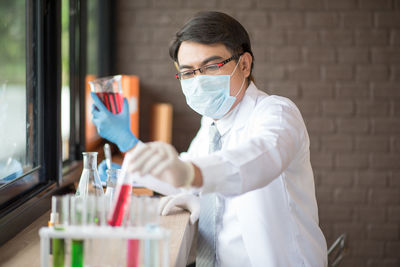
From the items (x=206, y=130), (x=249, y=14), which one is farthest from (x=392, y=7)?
(x=206, y=130)

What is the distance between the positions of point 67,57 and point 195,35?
3.51ft

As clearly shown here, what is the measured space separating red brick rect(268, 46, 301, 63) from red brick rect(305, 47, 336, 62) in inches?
2.6

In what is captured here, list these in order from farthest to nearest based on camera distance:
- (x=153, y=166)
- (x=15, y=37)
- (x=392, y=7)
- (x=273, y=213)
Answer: (x=392, y=7) < (x=15, y=37) < (x=273, y=213) < (x=153, y=166)

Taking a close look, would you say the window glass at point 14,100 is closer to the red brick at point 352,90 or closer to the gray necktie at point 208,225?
the gray necktie at point 208,225

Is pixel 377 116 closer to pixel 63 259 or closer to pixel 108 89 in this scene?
pixel 108 89

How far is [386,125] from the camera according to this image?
3.19 meters

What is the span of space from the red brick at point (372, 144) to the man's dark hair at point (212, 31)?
1875mm

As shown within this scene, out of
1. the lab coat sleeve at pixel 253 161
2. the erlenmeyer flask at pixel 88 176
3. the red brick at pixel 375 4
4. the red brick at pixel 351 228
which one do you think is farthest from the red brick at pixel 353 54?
the erlenmeyer flask at pixel 88 176

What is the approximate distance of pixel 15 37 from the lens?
1635mm

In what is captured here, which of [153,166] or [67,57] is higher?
[67,57]

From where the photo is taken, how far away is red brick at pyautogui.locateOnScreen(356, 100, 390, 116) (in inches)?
125

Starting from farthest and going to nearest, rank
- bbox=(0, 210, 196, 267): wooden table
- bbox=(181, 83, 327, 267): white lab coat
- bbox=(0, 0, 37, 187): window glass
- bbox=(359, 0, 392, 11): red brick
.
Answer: bbox=(359, 0, 392, 11): red brick, bbox=(0, 0, 37, 187): window glass, bbox=(181, 83, 327, 267): white lab coat, bbox=(0, 210, 196, 267): wooden table

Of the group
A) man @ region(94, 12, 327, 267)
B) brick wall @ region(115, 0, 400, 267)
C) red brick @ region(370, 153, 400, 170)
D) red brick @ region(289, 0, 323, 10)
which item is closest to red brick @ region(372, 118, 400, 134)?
brick wall @ region(115, 0, 400, 267)

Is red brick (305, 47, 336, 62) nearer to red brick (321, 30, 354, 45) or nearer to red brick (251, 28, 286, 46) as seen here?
red brick (321, 30, 354, 45)
